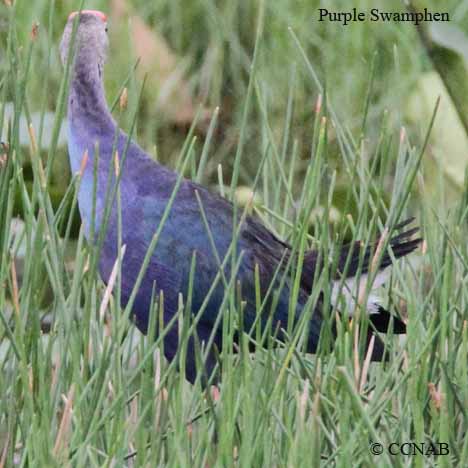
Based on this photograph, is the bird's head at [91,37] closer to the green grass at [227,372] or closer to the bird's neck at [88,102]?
the bird's neck at [88,102]

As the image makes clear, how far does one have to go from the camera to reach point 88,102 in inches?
79.3

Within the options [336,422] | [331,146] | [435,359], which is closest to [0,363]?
[336,422]

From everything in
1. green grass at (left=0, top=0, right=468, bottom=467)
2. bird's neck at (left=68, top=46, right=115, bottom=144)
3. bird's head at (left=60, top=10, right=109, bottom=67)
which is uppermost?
bird's head at (left=60, top=10, right=109, bottom=67)

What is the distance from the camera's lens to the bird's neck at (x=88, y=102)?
1.99 meters

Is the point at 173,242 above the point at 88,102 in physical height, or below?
below

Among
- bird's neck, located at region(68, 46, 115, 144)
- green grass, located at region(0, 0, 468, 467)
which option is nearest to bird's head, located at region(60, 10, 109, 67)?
bird's neck, located at region(68, 46, 115, 144)

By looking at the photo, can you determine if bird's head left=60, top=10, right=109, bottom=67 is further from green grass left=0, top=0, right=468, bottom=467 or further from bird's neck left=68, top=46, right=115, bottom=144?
green grass left=0, top=0, right=468, bottom=467

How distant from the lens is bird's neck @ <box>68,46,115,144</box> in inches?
78.4

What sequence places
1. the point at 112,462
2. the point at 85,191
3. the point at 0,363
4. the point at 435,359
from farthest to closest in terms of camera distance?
1. the point at 85,191
2. the point at 0,363
3. the point at 435,359
4. the point at 112,462

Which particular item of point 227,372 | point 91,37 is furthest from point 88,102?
point 227,372

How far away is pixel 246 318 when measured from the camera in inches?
79.0

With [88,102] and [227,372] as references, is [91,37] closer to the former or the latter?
[88,102]

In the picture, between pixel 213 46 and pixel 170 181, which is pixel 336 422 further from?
pixel 213 46

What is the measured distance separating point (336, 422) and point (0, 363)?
0.44 meters
